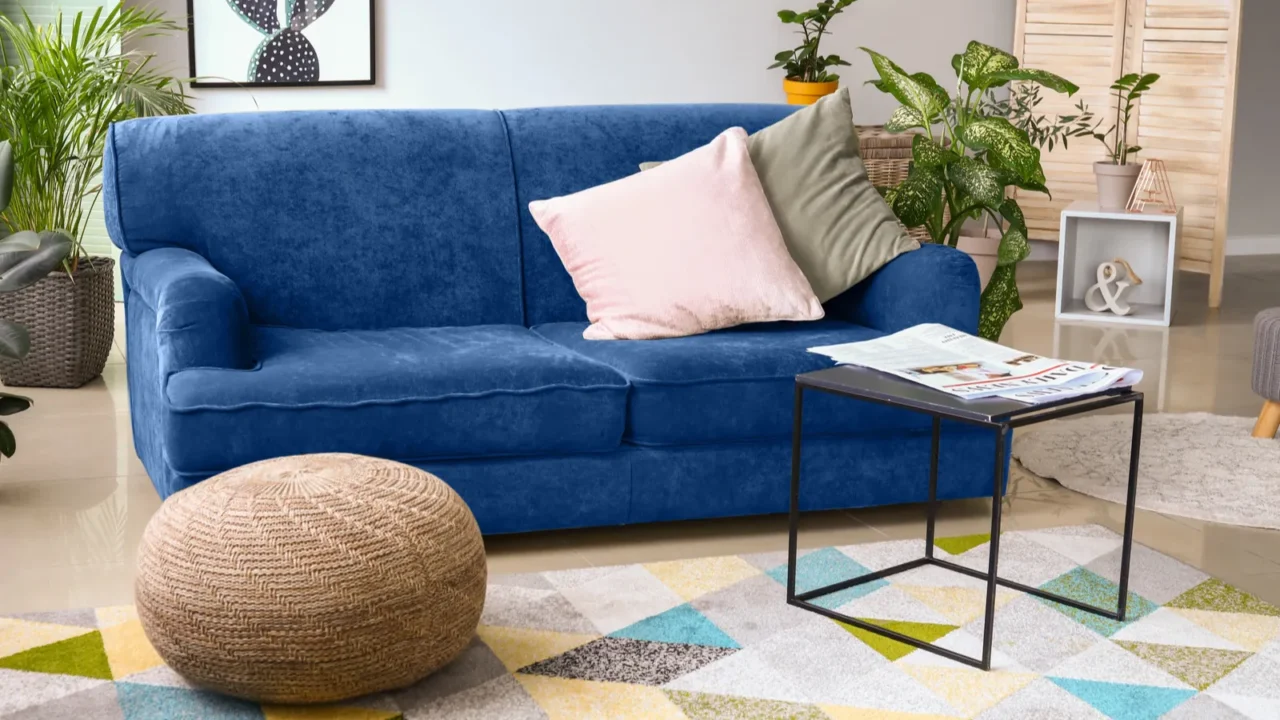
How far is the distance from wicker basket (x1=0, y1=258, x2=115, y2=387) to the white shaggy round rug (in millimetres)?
2668

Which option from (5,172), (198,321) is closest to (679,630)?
(198,321)

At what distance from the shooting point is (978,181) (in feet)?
11.0

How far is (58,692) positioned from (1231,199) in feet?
20.6

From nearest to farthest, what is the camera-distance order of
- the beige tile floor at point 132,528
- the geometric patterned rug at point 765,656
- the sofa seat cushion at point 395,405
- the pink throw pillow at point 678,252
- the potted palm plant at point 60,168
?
1. the geometric patterned rug at point 765,656
2. the sofa seat cushion at point 395,405
3. the beige tile floor at point 132,528
4. the pink throw pillow at point 678,252
5. the potted palm plant at point 60,168

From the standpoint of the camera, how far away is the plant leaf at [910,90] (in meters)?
3.50

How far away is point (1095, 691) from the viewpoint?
81.0 inches

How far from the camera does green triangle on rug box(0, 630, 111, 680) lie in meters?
2.04

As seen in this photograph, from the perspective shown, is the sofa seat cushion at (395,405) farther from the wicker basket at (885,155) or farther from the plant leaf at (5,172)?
the wicker basket at (885,155)

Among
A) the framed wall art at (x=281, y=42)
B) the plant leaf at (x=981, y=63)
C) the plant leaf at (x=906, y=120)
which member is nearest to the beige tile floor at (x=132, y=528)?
the plant leaf at (x=906, y=120)

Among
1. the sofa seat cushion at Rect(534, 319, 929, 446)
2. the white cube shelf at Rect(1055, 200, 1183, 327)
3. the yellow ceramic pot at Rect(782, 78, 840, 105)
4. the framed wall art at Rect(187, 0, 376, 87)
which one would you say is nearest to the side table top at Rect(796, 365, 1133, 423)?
the sofa seat cushion at Rect(534, 319, 929, 446)

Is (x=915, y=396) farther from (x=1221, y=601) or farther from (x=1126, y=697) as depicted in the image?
(x=1221, y=601)

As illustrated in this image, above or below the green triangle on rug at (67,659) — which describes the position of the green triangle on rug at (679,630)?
above

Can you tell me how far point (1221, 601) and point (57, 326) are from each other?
3.16 meters

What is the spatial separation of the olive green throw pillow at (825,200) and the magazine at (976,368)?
0.65 meters
